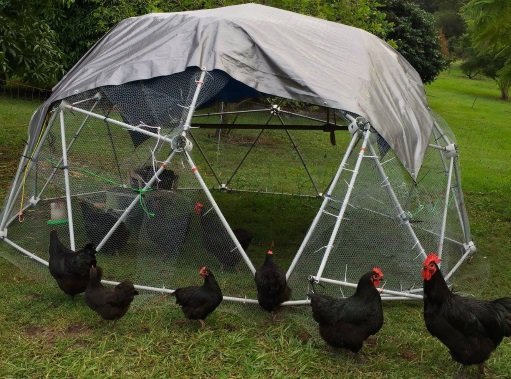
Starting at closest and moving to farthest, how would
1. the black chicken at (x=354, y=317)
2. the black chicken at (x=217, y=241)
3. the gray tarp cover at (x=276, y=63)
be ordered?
the black chicken at (x=354, y=317) < the gray tarp cover at (x=276, y=63) < the black chicken at (x=217, y=241)

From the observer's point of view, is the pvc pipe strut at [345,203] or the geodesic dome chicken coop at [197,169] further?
the geodesic dome chicken coop at [197,169]

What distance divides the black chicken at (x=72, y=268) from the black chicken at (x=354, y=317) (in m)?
2.07

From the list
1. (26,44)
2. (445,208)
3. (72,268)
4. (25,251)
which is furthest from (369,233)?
(26,44)

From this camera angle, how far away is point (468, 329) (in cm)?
443

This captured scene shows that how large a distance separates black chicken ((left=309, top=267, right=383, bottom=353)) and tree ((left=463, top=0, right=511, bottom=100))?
4223mm

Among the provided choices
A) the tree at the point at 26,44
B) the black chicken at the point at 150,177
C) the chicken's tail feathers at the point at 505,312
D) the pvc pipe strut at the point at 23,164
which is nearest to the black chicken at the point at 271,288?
the black chicken at the point at 150,177

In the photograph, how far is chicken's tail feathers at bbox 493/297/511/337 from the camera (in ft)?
14.7

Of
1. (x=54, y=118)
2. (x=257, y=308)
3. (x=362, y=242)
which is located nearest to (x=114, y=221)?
(x=54, y=118)

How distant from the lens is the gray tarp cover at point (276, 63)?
565cm

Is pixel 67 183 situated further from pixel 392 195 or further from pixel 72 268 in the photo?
pixel 392 195

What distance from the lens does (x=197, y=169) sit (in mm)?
6121

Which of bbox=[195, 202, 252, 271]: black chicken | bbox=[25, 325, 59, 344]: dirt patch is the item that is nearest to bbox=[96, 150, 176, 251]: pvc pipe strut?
bbox=[195, 202, 252, 271]: black chicken

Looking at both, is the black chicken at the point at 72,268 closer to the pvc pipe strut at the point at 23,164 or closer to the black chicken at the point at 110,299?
the black chicken at the point at 110,299

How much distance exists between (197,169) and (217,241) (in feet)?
2.42
